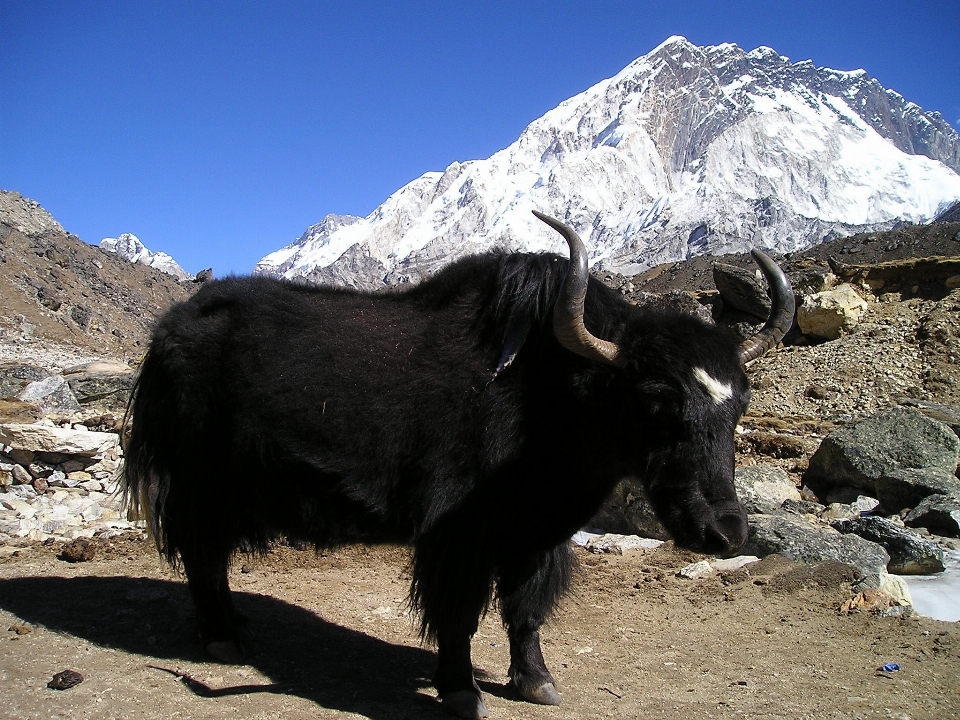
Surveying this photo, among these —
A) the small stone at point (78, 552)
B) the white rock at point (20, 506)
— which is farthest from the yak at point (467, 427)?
the white rock at point (20, 506)

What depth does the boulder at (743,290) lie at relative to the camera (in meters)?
20.0

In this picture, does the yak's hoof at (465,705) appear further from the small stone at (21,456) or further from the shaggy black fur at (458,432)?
the small stone at (21,456)

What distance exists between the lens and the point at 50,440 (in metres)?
7.79

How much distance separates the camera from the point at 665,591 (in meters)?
5.96

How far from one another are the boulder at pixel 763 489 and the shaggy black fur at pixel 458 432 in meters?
4.39

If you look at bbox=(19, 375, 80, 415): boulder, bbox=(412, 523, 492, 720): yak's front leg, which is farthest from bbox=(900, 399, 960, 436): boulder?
bbox=(19, 375, 80, 415): boulder

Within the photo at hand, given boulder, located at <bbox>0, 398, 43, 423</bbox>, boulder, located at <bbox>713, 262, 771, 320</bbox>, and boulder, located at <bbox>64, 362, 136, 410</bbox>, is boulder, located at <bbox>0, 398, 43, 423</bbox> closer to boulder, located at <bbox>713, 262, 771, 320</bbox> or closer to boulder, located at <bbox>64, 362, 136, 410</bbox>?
boulder, located at <bbox>64, 362, 136, 410</bbox>

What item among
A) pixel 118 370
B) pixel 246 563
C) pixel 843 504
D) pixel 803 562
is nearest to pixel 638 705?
pixel 803 562

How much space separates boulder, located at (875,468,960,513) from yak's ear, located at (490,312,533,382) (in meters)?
6.57

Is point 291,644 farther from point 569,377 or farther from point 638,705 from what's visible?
point 569,377

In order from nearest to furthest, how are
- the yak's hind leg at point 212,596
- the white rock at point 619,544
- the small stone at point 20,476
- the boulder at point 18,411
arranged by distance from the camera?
1. the yak's hind leg at point 212,596
2. the white rock at point 619,544
3. the small stone at point 20,476
4. the boulder at point 18,411

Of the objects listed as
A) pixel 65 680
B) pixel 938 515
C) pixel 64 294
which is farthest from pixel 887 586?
pixel 64 294

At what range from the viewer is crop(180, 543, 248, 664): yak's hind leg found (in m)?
4.49

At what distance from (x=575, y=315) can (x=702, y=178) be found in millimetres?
166867
